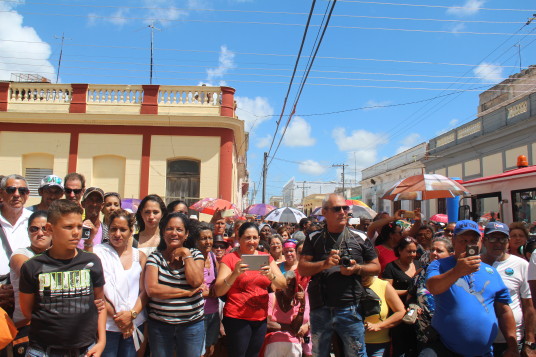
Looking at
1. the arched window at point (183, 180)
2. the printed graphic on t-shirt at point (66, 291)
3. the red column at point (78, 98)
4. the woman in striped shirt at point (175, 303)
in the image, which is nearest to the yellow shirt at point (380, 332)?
the woman in striped shirt at point (175, 303)

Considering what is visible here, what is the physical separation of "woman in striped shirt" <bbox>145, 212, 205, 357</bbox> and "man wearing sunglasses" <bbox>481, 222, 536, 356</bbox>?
9.16 feet

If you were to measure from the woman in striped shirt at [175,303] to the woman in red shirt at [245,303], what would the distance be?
19.5 inches

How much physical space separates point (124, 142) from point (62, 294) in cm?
1449

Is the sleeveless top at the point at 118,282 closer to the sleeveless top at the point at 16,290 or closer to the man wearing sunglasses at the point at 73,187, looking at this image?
the sleeveless top at the point at 16,290

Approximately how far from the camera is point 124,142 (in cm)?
1661

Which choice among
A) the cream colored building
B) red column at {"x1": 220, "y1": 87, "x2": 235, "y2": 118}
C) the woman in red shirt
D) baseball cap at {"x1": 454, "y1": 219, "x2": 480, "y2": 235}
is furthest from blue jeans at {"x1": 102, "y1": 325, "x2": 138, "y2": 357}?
red column at {"x1": 220, "y1": 87, "x2": 235, "y2": 118}

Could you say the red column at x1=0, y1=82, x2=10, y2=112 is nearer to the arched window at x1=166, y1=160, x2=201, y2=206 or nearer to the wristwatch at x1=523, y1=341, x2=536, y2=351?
the arched window at x1=166, y1=160, x2=201, y2=206

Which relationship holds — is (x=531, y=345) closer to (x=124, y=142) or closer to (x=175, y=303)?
(x=175, y=303)

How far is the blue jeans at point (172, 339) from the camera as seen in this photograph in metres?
3.67

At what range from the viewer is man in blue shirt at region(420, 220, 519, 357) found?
3.44m

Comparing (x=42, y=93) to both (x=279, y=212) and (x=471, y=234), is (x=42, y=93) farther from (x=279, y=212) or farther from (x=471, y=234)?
(x=471, y=234)

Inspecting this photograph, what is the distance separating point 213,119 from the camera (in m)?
16.5

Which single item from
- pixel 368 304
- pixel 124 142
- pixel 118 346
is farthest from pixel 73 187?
pixel 124 142

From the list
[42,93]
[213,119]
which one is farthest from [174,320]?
[42,93]
